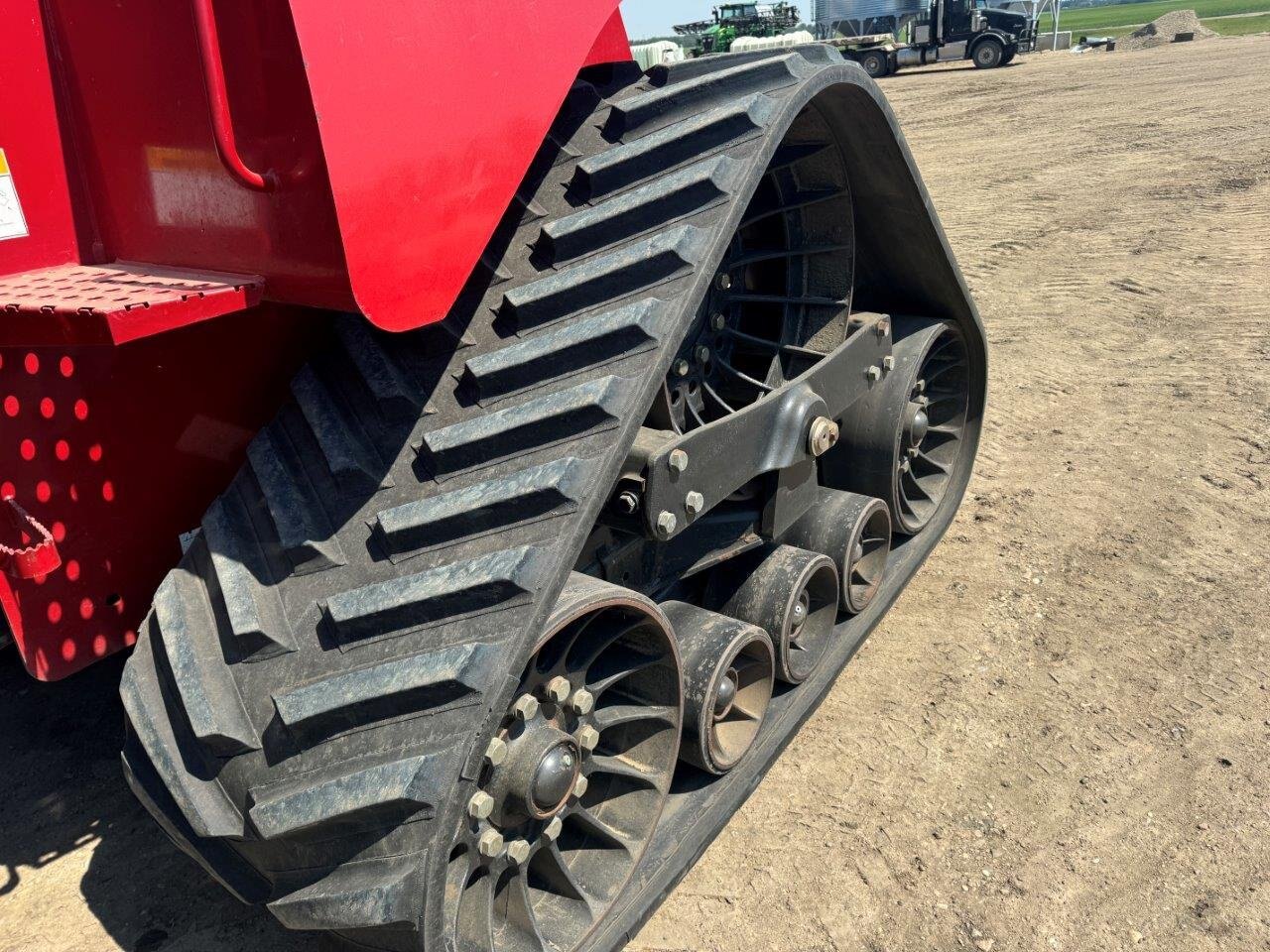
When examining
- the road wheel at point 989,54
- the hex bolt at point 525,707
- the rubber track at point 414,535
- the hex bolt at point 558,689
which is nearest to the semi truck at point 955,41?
the road wheel at point 989,54

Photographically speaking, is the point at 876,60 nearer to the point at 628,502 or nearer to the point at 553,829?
the point at 628,502

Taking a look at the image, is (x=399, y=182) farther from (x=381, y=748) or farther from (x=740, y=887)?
(x=740, y=887)

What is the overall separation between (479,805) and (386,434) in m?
0.74

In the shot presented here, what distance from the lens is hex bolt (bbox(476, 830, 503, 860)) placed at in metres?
1.98

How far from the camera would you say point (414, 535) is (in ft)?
6.25

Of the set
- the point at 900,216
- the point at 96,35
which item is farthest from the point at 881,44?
the point at 96,35

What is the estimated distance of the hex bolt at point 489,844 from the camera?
78.1 inches

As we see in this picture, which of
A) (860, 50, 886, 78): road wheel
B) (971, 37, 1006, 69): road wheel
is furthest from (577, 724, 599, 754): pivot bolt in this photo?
(971, 37, 1006, 69): road wheel

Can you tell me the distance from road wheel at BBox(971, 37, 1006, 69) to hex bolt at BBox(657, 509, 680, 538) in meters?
25.4

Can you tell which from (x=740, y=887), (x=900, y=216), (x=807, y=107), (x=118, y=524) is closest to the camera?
(x=118, y=524)

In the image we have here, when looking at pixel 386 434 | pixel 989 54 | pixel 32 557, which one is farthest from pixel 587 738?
pixel 989 54

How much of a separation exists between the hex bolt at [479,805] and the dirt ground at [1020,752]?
76 cm

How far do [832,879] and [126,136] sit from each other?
2279mm

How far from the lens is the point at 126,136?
1.90 meters
